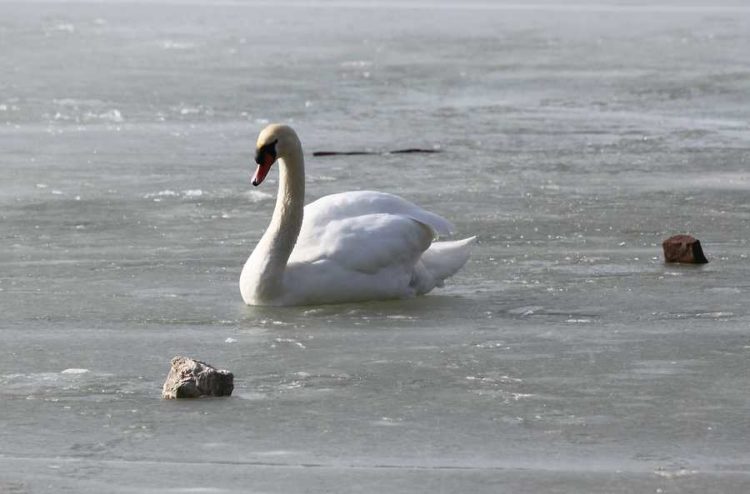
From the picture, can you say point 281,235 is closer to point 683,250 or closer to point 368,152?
point 683,250

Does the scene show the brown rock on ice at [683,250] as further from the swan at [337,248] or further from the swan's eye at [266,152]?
the swan's eye at [266,152]

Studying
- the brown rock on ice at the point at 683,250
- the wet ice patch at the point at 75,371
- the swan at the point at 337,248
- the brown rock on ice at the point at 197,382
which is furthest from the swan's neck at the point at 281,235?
the brown rock on ice at the point at 683,250

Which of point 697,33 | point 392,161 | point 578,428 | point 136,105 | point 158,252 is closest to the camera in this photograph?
point 578,428

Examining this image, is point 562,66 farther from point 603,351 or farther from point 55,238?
point 603,351

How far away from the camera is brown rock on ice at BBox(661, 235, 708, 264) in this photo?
787cm

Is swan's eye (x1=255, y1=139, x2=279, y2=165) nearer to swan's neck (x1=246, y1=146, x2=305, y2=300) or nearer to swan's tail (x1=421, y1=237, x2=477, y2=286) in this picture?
swan's neck (x1=246, y1=146, x2=305, y2=300)

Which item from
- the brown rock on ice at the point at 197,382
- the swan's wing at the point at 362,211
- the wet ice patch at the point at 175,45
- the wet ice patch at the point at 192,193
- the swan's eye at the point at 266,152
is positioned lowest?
the brown rock on ice at the point at 197,382

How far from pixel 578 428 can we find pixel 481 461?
489mm

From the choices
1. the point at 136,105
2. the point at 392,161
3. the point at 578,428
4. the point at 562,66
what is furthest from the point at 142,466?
the point at 562,66

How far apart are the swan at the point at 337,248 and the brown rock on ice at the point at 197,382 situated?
5.64 ft

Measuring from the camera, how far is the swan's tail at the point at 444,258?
24.8 feet

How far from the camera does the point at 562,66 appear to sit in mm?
20906

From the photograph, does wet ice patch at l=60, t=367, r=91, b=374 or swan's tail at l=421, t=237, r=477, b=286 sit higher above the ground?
swan's tail at l=421, t=237, r=477, b=286

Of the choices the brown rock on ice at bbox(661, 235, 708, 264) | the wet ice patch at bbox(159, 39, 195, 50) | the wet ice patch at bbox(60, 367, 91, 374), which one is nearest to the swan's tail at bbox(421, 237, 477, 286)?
the brown rock on ice at bbox(661, 235, 708, 264)
